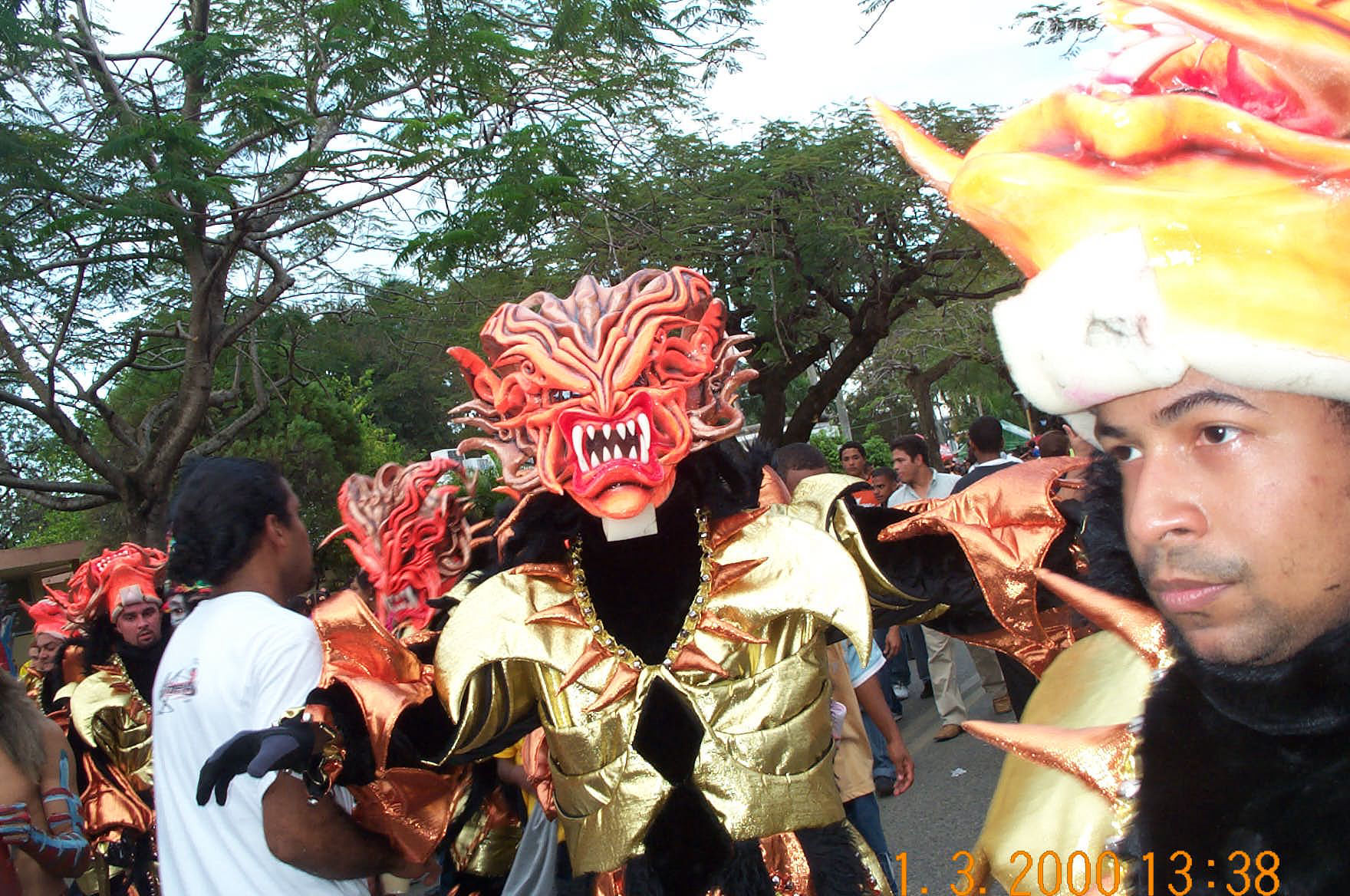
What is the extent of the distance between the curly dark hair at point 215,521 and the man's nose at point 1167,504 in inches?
77.2

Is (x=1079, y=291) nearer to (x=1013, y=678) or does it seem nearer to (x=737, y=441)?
(x=737, y=441)

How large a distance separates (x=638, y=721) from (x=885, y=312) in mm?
9876

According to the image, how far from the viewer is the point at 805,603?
2.21m

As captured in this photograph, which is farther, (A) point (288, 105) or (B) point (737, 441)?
(A) point (288, 105)

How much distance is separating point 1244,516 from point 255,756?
5.46 ft

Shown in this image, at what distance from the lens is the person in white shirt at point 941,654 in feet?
19.8

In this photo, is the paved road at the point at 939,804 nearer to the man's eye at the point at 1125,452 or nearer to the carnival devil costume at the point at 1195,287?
the carnival devil costume at the point at 1195,287

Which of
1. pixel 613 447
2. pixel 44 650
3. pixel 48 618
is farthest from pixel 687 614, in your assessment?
pixel 48 618

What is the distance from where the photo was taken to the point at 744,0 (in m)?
9.12

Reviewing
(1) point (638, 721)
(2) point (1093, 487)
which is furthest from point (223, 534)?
→ (2) point (1093, 487)

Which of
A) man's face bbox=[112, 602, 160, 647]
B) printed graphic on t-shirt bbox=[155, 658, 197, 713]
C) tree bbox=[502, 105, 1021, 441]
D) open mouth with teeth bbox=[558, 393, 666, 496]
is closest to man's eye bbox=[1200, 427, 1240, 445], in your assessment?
open mouth with teeth bbox=[558, 393, 666, 496]

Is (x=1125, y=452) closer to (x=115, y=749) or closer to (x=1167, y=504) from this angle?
(x=1167, y=504)

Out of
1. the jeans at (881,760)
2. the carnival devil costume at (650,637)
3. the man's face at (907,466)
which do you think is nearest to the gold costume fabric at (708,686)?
the carnival devil costume at (650,637)

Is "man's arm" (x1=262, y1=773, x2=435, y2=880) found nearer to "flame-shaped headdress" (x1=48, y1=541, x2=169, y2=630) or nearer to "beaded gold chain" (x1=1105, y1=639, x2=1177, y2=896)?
"beaded gold chain" (x1=1105, y1=639, x2=1177, y2=896)
